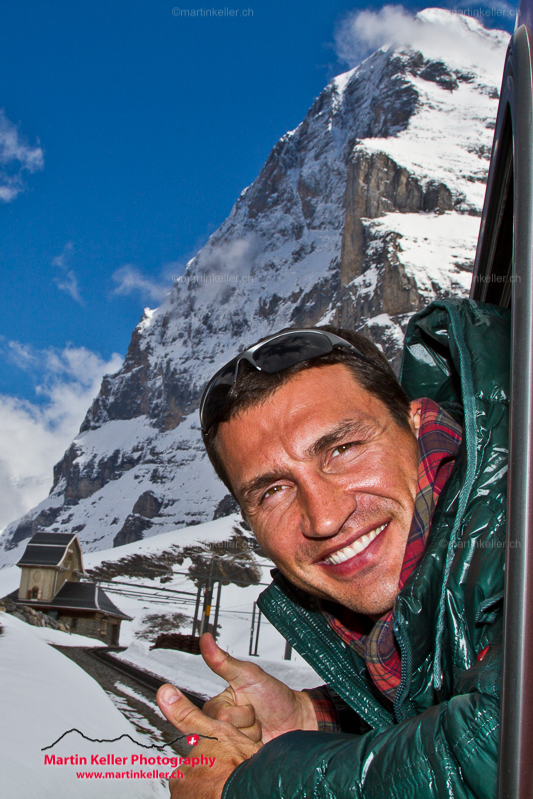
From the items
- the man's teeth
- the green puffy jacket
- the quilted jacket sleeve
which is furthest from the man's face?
the quilted jacket sleeve

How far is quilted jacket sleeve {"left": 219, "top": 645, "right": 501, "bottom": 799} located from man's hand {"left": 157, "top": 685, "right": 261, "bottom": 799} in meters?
0.13

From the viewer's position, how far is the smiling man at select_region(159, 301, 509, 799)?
794mm

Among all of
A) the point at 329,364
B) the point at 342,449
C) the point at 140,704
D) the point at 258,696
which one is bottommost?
the point at 140,704

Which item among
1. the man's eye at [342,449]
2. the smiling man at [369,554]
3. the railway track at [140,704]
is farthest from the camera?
the railway track at [140,704]

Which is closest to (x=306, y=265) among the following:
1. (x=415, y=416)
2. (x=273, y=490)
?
(x=415, y=416)

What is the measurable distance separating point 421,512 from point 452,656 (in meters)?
0.38

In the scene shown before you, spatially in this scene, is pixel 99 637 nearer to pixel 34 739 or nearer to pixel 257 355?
pixel 34 739

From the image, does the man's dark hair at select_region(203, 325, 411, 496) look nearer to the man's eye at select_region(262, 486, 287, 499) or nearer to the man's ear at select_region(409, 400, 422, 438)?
the man's ear at select_region(409, 400, 422, 438)

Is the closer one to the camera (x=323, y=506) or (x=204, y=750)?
(x=204, y=750)

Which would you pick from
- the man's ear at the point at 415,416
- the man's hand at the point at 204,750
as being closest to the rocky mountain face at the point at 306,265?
the man's ear at the point at 415,416

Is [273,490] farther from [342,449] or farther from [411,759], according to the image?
[411,759]

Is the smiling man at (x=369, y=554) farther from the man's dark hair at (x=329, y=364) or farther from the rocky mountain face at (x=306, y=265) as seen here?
the rocky mountain face at (x=306, y=265)

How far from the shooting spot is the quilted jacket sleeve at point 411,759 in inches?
27.1

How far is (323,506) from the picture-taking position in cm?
131
